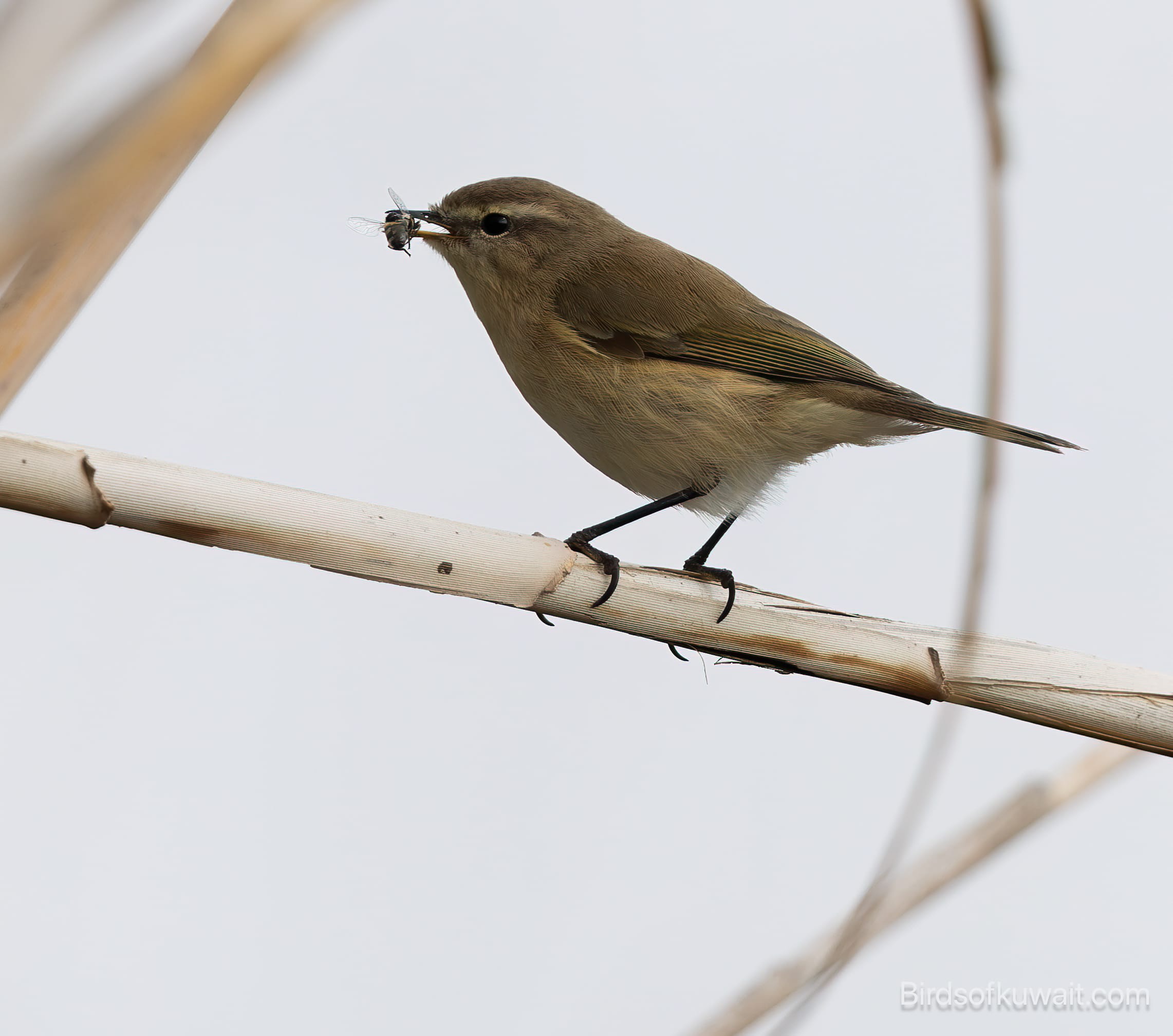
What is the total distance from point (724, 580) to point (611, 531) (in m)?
0.40

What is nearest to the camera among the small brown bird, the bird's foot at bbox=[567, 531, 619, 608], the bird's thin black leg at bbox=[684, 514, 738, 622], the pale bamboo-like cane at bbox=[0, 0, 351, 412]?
the pale bamboo-like cane at bbox=[0, 0, 351, 412]

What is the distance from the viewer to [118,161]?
2.30ft

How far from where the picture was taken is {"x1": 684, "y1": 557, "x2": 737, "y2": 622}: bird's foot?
1592 millimetres

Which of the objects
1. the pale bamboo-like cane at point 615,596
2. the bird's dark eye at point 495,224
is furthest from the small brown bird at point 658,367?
the pale bamboo-like cane at point 615,596

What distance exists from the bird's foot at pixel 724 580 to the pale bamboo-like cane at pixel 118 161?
3.01ft

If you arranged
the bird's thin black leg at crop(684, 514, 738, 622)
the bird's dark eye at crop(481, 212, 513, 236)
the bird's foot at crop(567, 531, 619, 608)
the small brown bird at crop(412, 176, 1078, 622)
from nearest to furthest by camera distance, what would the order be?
the bird's foot at crop(567, 531, 619, 608) < the bird's thin black leg at crop(684, 514, 738, 622) < the small brown bird at crop(412, 176, 1078, 622) < the bird's dark eye at crop(481, 212, 513, 236)

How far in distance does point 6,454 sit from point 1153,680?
55.5 inches

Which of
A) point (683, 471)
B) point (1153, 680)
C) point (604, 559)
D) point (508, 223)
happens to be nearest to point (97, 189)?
point (604, 559)

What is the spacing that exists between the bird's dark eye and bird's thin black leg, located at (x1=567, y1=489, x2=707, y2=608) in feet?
2.24

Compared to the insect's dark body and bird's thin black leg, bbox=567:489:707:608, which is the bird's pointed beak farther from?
bird's thin black leg, bbox=567:489:707:608

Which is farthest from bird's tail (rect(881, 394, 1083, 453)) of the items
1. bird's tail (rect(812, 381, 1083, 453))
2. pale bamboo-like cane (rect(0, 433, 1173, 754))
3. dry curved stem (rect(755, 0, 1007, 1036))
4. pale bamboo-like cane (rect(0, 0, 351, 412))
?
pale bamboo-like cane (rect(0, 0, 351, 412))

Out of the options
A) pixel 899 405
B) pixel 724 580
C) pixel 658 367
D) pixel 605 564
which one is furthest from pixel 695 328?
pixel 605 564

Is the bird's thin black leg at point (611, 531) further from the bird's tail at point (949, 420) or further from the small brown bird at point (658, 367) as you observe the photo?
the bird's tail at point (949, 420)

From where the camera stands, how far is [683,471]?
223 centimetres
